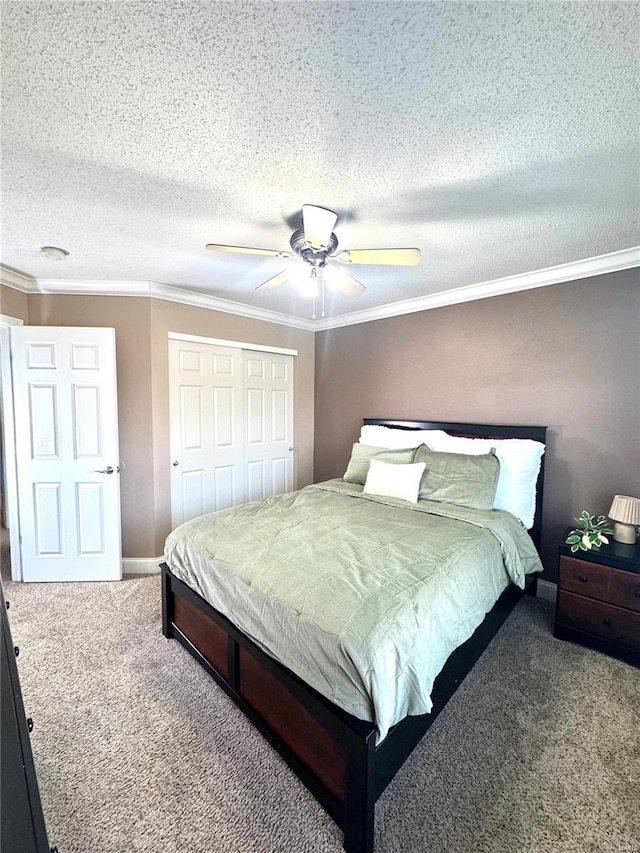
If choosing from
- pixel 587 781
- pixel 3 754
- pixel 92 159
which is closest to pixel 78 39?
pixel 92 159

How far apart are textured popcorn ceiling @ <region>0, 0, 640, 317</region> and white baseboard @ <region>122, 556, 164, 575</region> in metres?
2.59

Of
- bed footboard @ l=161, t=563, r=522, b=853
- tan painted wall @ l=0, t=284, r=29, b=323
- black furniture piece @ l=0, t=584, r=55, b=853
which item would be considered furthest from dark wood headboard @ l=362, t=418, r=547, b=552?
tan painted wall @ l=0, t=284, r=29, b=323

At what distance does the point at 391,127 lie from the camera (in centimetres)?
130

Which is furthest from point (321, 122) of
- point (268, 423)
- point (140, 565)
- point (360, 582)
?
point (140, 565)

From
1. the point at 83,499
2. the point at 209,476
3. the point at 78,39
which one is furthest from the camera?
the point at 209,476

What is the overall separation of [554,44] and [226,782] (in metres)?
2.78

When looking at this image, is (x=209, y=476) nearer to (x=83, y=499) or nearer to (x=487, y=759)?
(x=83, y=499)

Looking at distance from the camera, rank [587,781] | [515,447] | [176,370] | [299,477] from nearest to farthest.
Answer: [587,781] < [515,447] < [176,370] < [299,477]

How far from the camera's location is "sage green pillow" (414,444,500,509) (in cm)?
248

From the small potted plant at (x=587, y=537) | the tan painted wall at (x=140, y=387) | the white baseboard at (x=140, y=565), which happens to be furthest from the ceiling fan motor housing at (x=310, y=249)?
the white baseboard at (x=140, y=565)

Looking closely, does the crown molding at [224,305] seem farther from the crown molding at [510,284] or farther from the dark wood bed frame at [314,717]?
the dark wood bed frame at [314,717]

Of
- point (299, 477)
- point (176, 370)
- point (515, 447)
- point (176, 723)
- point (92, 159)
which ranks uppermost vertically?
point (92, 159)

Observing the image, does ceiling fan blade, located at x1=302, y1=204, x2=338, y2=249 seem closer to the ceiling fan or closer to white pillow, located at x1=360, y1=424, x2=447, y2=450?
the ceiling fan

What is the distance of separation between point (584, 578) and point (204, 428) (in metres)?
3.28
